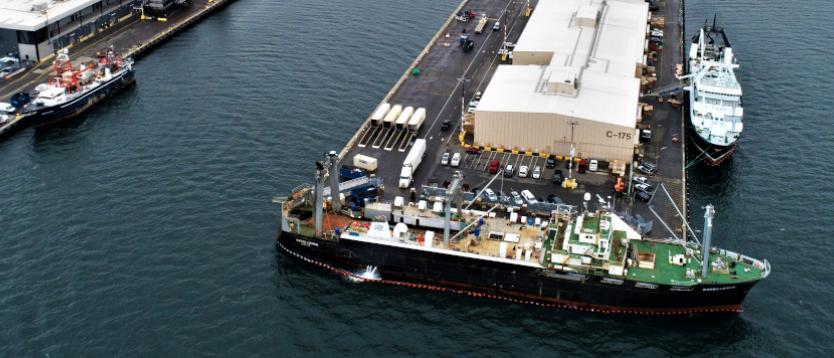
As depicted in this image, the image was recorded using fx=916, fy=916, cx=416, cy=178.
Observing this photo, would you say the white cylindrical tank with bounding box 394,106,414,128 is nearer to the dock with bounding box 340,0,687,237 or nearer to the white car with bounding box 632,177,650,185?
the dock with bounding box 340,0,687,237

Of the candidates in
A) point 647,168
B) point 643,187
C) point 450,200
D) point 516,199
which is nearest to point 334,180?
point 450,200

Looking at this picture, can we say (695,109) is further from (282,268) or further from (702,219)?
(282,268)

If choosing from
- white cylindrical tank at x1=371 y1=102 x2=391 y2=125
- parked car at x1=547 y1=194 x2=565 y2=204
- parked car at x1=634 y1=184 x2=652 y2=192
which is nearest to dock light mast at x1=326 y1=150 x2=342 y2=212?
white cylindrical tank at x1=371 y1=102 x2=391 y2=125

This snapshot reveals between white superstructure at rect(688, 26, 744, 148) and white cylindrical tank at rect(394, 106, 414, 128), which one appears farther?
white cylindrical tank at rect(394, 106, 414, 128)

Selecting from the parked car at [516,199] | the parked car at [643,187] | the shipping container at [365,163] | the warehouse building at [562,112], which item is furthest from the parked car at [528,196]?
the shipping container at [365,163]

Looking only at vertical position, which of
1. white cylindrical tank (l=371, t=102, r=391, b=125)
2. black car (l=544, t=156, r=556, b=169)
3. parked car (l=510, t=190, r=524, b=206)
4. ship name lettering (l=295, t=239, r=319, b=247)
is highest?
white cylindrical tank (l=371, t=102, r=391, b=125)

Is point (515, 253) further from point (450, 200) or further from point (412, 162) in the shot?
point (412, 162)

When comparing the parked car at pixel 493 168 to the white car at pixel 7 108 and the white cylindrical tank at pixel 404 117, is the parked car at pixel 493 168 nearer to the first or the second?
the white cylindrical tank at pixel 404 117
